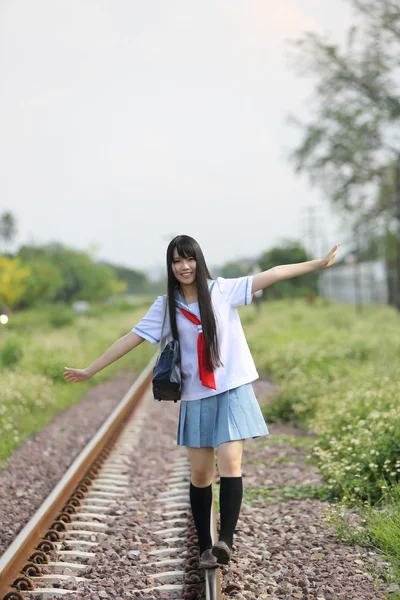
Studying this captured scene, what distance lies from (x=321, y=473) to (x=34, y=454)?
122 inches

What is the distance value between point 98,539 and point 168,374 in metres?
1.72

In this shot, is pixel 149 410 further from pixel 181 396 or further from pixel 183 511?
pixel 181 396

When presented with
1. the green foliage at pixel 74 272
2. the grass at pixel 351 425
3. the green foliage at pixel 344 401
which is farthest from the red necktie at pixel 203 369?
the green foliage at pixel 74 272

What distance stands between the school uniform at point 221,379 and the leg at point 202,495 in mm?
156

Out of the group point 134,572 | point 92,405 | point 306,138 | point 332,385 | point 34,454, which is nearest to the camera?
point 134,572

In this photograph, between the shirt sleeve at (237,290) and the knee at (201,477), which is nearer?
the shirt sleeve at (237,290)

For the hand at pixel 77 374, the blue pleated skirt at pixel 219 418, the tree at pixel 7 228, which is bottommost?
the blue pleated skirt at pixel 219 418

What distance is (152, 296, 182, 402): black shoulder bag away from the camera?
3934mm

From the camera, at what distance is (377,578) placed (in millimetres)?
3918

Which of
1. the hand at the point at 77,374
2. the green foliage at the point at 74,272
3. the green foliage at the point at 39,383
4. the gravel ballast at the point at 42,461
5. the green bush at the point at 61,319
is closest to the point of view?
the hand at the point at 77,374

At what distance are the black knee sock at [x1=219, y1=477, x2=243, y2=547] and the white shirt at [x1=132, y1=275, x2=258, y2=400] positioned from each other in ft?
1.61

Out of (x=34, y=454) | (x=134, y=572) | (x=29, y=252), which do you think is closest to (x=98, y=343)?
(x=34, y=454)

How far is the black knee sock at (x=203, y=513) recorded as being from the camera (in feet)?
14.0

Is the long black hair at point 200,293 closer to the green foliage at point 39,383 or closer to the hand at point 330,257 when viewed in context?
the hand at point 330,257
